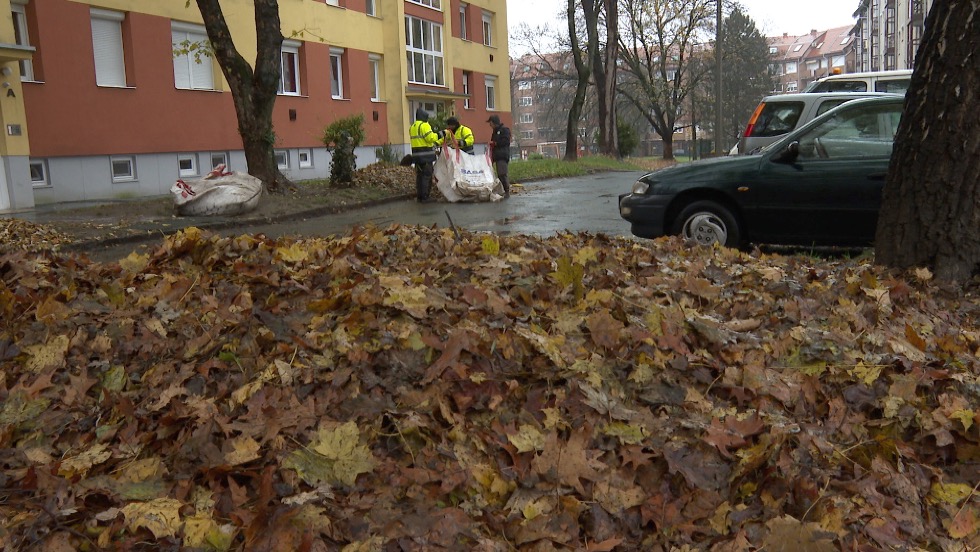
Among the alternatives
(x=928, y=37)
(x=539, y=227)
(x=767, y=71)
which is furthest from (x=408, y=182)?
(x=767, y=71)

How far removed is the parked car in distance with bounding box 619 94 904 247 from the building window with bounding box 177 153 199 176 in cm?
1558

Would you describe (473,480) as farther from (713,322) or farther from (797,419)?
(713,322)

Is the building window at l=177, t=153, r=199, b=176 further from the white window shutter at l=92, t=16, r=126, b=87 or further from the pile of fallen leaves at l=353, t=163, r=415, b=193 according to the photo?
the pile of fallen leaves at l=353, t=163, r=415, b=193

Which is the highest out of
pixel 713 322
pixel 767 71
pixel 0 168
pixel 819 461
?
pixel 767 71

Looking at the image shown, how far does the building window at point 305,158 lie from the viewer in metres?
26.2

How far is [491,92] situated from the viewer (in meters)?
41.0

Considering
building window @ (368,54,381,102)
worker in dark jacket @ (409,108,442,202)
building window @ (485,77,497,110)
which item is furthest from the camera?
building window @ (485,77,497,110)

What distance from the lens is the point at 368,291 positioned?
372 centimetres

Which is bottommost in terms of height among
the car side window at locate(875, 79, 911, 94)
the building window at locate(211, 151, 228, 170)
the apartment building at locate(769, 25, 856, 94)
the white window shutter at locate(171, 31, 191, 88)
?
the building window at locate(211, 151, 228, 170)

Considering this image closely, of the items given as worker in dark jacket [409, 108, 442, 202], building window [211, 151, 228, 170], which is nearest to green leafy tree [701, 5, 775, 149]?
building window [211, 151, 228, 170]

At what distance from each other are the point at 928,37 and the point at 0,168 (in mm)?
15306

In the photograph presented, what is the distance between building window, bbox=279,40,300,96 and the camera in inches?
1011

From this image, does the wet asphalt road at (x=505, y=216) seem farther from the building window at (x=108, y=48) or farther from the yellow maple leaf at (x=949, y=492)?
the yellow maple leaf at (x=949, y=492)

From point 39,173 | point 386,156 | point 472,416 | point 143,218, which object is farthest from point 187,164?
point 472,416
